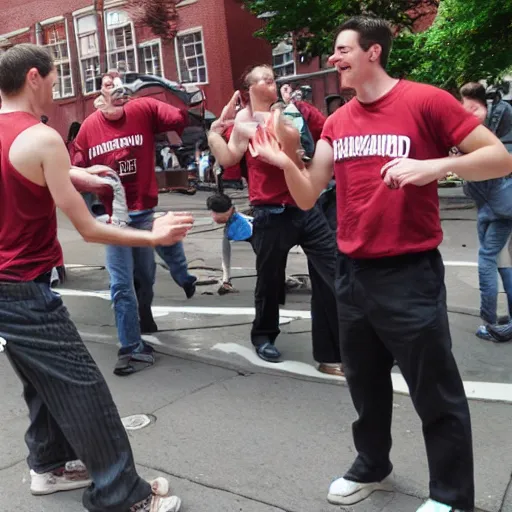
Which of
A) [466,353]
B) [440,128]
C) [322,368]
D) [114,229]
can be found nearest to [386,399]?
[440,128]

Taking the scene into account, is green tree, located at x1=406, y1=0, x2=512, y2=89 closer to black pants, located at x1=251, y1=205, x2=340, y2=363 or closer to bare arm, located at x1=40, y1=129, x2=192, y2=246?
black pants, located at x1=251, y1=205, x2=340, y2=363

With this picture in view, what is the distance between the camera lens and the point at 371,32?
2740mm

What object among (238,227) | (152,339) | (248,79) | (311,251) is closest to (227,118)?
(248,79)

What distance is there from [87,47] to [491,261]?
75.7ft

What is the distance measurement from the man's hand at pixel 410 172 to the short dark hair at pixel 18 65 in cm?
141

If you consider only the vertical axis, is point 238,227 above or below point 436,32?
below

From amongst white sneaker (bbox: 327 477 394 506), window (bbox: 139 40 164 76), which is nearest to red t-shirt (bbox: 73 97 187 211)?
white sneaker (bbox: 327 477 394 506)

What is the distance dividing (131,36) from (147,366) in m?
21.7

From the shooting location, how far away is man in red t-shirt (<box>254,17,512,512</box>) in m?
2.66

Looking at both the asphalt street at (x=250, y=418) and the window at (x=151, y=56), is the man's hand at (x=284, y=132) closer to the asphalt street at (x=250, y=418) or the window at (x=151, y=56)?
the asphalt street at (x=250, y=418)

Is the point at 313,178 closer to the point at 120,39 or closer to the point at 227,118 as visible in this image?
the point at 227,118

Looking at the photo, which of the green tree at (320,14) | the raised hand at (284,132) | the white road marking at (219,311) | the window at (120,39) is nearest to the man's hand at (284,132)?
the raised hand at (284,132)

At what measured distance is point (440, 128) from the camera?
2643 mm

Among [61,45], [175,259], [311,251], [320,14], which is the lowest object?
[175,259]
